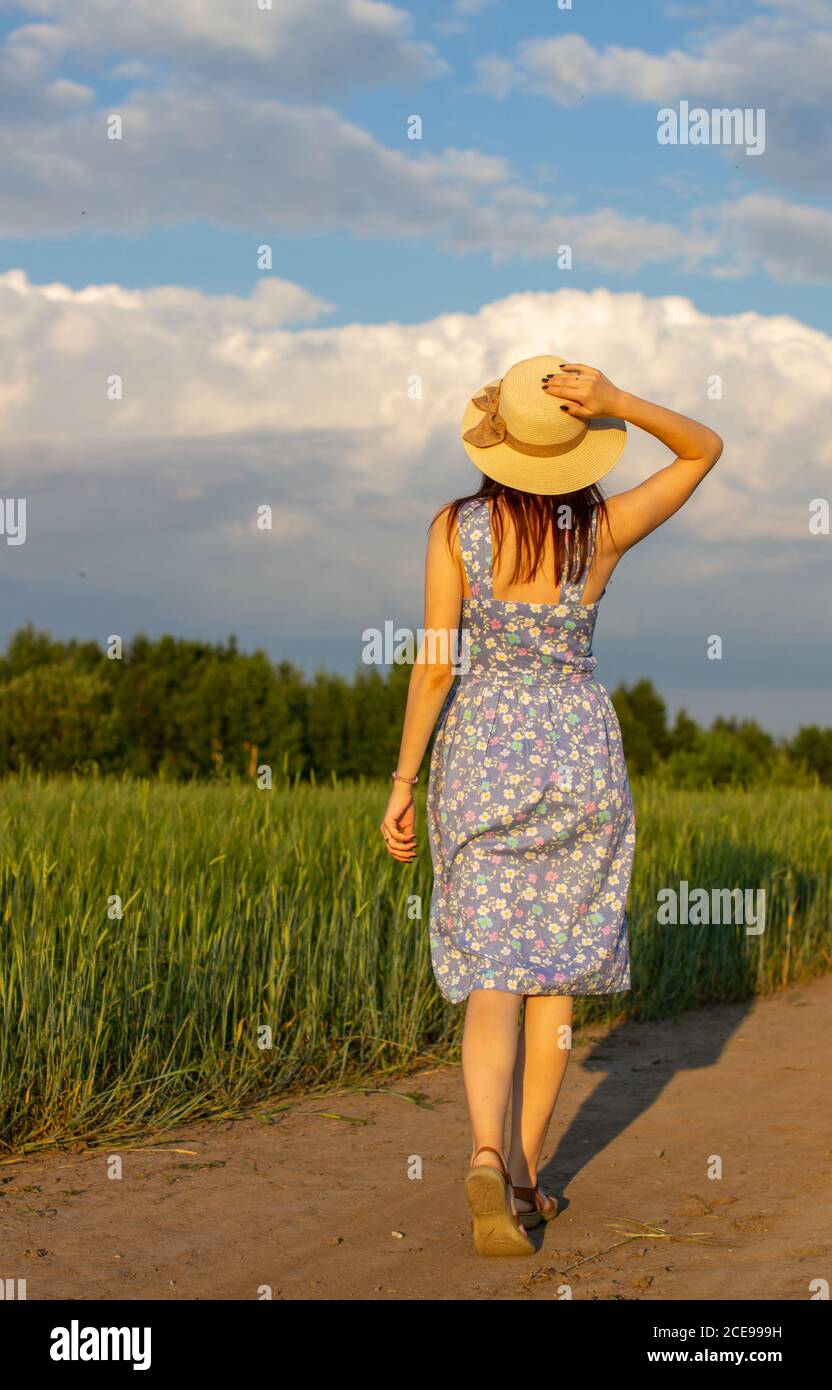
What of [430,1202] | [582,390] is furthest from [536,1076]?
[582,390]

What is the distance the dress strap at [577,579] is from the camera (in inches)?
136

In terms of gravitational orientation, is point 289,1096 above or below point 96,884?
below

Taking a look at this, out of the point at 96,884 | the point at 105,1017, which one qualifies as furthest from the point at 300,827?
the point at 105,1017

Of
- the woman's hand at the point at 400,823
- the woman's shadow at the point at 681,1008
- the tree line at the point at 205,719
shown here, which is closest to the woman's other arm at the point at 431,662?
the woman's hand at the point at 400,823

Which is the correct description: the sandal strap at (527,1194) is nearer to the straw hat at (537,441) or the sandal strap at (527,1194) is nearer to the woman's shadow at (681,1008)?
the woman's shadow at (681,1008)

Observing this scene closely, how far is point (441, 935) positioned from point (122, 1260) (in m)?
1.07

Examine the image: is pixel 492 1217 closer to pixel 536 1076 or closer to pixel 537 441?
pixel 536 1076

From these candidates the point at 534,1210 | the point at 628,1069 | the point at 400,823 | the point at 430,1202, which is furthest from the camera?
the point at 628,1069

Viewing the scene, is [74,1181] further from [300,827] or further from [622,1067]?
[300,827]

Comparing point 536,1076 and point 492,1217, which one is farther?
point 536,1076

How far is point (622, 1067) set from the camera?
18.3ft

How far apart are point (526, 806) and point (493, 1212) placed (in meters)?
0.92

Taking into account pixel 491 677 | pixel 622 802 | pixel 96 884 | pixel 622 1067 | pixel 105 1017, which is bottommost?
pixel 622 1067

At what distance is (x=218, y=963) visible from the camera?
5035mm
